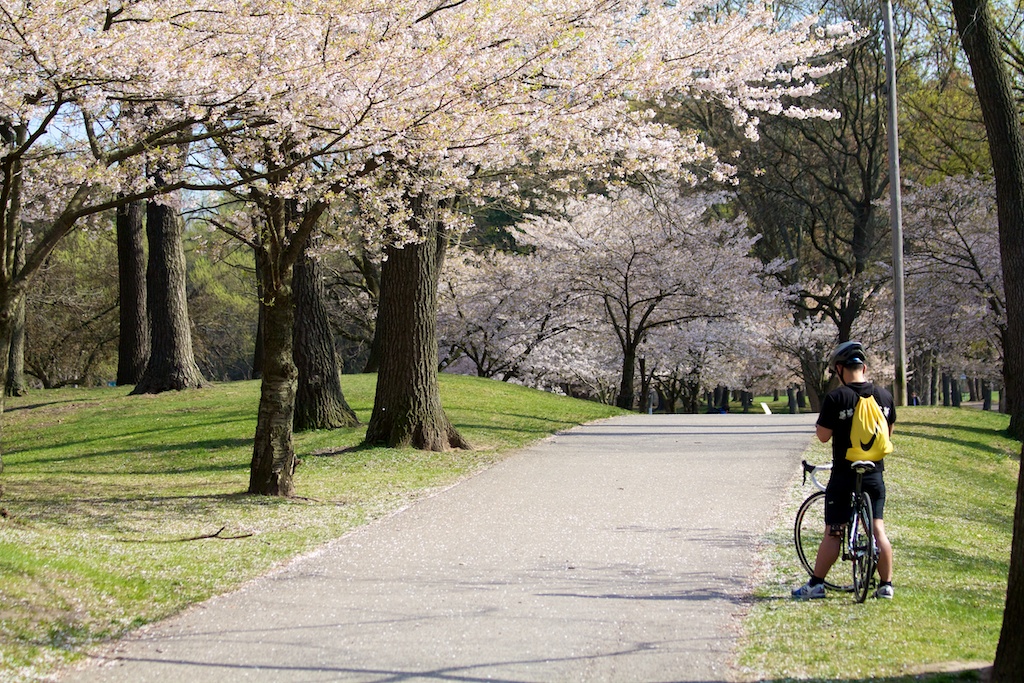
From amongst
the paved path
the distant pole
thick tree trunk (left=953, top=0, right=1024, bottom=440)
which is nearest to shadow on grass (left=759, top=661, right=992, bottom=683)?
the paved path

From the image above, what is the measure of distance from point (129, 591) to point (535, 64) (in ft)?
20.5

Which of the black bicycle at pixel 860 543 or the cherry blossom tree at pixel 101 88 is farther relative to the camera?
the cherry blossom tree at pixel 101 88

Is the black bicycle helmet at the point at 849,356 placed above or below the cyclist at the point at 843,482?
above

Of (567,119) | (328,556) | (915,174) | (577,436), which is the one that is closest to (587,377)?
(915,174)

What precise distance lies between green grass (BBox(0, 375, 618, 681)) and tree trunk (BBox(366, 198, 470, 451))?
492 mm

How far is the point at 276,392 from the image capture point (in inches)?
422

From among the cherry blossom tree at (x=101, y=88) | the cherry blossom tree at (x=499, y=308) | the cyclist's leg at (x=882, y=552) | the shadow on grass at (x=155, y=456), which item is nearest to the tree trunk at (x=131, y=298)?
the shadow on grass at (x=155, y=456)

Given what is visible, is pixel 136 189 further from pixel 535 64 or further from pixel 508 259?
pixel 508 259

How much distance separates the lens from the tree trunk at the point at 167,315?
2292 cm

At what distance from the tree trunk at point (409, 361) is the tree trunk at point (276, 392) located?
3799mm

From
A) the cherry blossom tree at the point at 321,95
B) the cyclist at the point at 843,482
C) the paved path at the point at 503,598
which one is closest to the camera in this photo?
the paved path at the point at 503,598

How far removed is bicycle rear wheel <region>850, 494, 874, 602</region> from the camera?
6320 mm

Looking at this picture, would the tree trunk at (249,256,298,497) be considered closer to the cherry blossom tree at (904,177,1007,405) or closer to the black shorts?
the black shorts

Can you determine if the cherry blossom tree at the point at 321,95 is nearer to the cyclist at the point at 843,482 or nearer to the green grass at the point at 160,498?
the green grass at the point at 160,498
